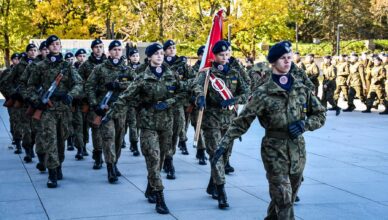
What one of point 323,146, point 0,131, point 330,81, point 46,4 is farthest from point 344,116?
point 46,4

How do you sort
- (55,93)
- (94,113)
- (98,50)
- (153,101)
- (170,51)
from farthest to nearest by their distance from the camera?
(170,51) → (98,50) → (94,113) → (55,93) → (153,101)

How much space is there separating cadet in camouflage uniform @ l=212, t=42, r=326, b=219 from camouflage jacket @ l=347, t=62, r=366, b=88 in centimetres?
1808

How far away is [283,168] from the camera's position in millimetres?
6055

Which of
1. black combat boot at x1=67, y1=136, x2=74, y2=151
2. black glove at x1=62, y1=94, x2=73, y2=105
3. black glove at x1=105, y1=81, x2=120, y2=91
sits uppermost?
black glove at x1=105, y1=81, x2=120, y2=91

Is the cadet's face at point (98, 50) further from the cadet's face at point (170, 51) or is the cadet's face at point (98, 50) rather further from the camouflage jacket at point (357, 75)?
the camouflage jacket at point (357, 75)

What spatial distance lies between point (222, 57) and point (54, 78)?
2.71 metres

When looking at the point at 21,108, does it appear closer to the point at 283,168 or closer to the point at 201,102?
the point at 201,102

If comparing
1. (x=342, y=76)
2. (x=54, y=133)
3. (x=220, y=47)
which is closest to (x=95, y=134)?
(x=54, y=133)

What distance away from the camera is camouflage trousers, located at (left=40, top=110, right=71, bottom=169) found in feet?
31.7

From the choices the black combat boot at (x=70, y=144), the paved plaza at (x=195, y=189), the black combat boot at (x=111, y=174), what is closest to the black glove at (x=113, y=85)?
the black combat boot at (x=111, y=174)

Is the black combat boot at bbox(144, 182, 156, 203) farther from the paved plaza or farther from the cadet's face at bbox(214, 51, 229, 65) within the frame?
the cadet's face at bbox(214, 51, 229, 65)

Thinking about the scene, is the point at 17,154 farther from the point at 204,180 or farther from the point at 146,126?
the point at 146,126

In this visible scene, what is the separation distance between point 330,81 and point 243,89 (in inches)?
596

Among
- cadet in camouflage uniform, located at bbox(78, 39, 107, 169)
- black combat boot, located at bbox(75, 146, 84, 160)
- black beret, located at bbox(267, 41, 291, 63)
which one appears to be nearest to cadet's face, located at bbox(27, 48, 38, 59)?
cadet in camouflage uniform, located at bbox(78, 39, 107, 169)
